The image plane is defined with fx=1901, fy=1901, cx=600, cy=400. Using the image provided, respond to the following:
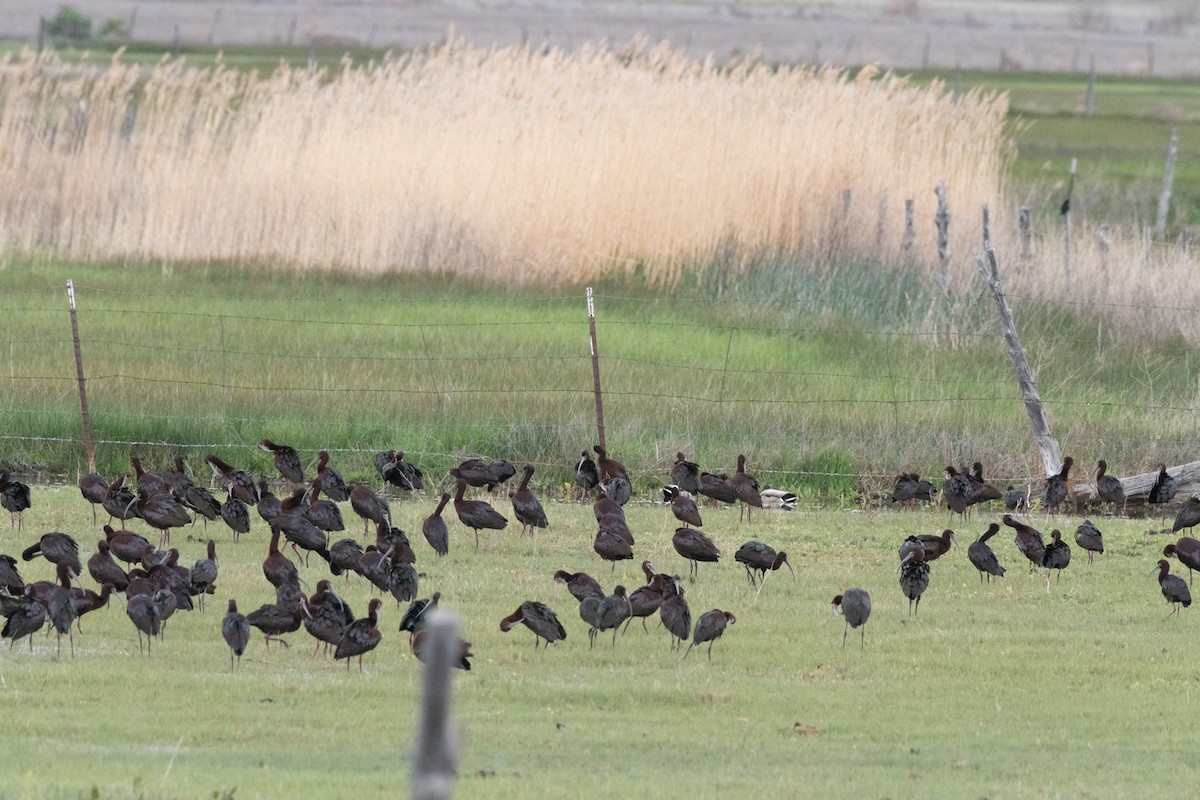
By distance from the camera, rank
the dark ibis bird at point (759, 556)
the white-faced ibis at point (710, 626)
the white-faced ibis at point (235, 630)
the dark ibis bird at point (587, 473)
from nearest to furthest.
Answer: the white-faced ibis at point (235, 630), the white-faced ibis at point (710, 626), the dark ibis bird at point (759, 556), the dark ibis bird at point (587, 473)

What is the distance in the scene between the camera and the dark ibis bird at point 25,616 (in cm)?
991

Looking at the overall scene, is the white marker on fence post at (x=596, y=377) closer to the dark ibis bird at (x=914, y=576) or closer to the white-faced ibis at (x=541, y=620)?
the dark ibis bird at (x=914, y=576)

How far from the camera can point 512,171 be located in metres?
24.3

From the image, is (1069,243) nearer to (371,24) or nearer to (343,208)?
(343,208)

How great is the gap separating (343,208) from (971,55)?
175 ft

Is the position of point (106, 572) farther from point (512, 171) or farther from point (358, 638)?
point (512, 171)

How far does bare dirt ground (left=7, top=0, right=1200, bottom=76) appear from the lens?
233 ft

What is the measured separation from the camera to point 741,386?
18594mm

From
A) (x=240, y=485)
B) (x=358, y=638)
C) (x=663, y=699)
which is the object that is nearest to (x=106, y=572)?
(x=358, y=638)

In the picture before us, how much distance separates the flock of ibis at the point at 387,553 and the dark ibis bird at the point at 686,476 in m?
0.02

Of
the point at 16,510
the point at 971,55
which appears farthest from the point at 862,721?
the point at 971,55

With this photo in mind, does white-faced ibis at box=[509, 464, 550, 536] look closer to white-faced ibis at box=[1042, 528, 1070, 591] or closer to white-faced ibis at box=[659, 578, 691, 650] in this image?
white-faced ibis at box=[659, 578, 691, 650]

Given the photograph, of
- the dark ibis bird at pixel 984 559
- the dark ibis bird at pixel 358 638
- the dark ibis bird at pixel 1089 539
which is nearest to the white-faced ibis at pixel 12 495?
the dark ibis bird at pixel 358 638

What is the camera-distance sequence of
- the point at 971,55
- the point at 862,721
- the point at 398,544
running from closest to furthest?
the point at 862,721, the point at 398,544, the point at 971,55
